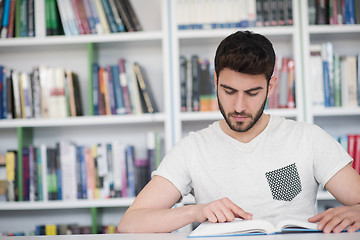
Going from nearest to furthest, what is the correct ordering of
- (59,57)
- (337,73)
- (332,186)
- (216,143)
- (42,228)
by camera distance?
(332,186) < (216,143) < (337,73) < (42,228) < (59,57)

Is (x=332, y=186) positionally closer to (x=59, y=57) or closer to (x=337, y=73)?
(x=337, y=73)

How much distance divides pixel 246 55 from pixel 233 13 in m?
1.18

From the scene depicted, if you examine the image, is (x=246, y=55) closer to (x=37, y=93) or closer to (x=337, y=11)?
(x=337, y=11)

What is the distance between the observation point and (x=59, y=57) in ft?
9.25

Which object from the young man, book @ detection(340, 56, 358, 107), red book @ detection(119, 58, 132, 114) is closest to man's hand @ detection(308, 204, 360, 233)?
the young man

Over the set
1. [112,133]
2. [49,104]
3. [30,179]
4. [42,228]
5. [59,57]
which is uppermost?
[59,57]

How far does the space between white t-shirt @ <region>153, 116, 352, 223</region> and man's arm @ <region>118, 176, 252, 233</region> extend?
4 centimetres

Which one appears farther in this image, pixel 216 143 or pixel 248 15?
pixel 248 15

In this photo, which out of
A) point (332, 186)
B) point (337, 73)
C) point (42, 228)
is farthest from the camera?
point (42, 228)

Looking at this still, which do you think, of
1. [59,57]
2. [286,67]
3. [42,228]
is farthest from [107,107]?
[286,67]

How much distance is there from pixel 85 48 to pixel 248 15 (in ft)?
3.11

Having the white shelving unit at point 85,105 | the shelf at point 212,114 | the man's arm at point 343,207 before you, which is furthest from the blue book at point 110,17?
the man's arm at point 343,207

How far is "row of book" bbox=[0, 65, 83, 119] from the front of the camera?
2.54 m

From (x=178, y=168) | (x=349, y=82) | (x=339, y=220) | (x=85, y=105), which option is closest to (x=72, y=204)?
(x=85, y=105)
